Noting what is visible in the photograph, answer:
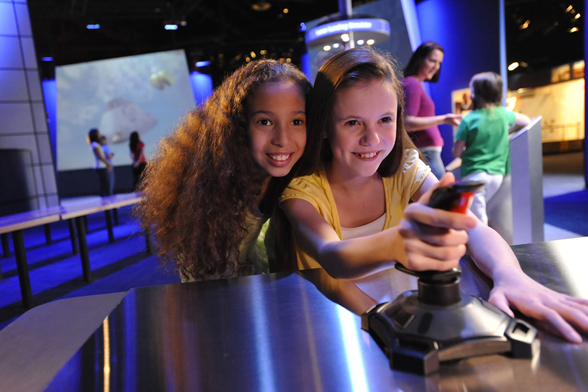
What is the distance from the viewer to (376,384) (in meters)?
0.49

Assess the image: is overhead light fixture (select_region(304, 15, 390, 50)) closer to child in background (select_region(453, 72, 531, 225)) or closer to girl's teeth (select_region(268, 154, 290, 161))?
child in background (select_region(453, 72, 531, 225))

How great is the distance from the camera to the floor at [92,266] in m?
3.55

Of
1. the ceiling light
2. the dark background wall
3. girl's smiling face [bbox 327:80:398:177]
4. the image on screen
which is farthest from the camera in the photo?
the image on screen

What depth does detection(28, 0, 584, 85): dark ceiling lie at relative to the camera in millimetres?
9219

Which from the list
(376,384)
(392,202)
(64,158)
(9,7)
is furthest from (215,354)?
(64,158)

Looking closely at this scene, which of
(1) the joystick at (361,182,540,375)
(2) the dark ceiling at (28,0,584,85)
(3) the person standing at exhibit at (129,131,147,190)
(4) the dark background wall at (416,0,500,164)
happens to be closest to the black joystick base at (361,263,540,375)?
(1) the joystick at (361,182,540,375)

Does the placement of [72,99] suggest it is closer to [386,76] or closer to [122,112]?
[122,112]

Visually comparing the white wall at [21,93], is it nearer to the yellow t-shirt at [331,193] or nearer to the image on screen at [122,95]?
the image on screen at [122,95]

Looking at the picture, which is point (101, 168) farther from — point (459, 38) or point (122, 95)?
point (459, 38)

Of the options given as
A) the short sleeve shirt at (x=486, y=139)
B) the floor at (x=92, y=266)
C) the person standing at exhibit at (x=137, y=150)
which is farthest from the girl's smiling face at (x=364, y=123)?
the person standing at exhibit at (x=137, y=150)

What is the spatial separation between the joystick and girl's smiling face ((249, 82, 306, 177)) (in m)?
0.83

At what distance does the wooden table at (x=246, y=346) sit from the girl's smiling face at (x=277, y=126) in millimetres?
526

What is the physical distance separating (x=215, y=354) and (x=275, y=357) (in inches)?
3.7

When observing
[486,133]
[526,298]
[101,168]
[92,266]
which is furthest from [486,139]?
[101,168]
